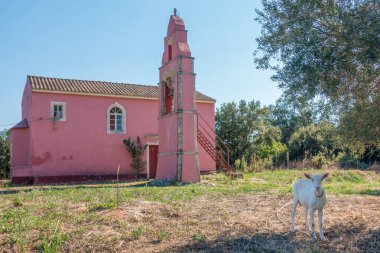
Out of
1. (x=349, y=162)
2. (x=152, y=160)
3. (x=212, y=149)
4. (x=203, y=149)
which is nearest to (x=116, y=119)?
(x=152, y=160)

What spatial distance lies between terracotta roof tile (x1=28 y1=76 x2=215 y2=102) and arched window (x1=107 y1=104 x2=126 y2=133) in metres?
0.97

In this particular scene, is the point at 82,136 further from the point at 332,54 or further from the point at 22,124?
the point at 332,54

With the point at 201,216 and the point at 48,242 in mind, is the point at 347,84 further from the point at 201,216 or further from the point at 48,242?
the point at 48,242

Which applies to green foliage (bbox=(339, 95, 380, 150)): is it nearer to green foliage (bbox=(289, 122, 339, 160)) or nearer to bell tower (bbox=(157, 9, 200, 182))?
bell tower (bbox=(157, 9, 200, 182))

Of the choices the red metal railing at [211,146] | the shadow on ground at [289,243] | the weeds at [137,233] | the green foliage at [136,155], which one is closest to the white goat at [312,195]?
the shadow on ground at [289,243]

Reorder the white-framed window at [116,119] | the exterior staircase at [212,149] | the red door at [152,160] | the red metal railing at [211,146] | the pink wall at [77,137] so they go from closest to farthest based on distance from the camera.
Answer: the exterior staircase at [212,149] → the red metal railing at [211,146] → the pink wall at [77,137] → the white-framed window at [116,119] → the red door at [152,160]

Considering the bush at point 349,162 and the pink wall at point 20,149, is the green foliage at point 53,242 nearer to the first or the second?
the pink wall at point 20,149

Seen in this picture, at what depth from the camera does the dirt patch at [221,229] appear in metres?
7.16

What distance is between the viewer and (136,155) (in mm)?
26719

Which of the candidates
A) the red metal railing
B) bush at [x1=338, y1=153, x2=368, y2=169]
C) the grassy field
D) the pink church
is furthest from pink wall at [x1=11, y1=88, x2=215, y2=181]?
the grassy field

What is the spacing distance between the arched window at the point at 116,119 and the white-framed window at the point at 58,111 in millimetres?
2809

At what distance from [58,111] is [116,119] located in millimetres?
3663

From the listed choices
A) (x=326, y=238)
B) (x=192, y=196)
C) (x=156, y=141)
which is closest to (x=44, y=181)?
(x=156, y=141)

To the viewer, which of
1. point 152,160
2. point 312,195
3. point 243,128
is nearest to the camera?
point 312,195
